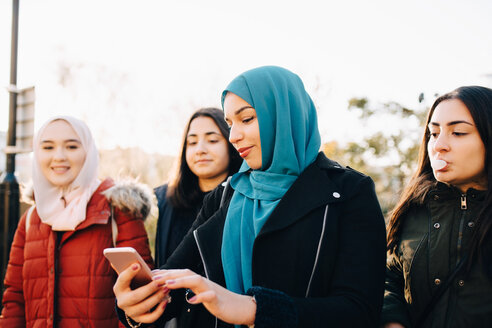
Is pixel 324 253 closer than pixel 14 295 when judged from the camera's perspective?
Yes

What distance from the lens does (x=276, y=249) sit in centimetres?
162

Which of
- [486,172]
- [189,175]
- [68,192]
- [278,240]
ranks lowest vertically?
[68,192]

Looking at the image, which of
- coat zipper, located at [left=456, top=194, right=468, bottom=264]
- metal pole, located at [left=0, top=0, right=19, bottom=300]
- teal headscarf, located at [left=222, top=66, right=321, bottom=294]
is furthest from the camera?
metal pole, located at [left=0, top=0, right=19, bottom=300]

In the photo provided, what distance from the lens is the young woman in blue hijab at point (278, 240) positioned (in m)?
1.37

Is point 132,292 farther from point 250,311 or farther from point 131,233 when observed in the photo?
point 131,233

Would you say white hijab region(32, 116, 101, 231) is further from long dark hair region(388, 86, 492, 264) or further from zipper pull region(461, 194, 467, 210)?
zipper pull region(461, 194, 467, 210)

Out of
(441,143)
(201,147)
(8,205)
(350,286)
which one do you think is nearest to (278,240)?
(350,286)

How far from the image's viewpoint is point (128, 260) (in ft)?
4.84

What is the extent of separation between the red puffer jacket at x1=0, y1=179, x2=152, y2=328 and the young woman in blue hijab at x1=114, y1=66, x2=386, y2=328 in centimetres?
108

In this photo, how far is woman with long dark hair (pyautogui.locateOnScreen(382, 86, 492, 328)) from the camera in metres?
1.77

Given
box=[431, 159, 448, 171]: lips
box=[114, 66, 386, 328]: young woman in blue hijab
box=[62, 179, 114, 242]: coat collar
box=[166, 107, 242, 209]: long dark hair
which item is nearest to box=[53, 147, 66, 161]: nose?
box=[62, 179, 114, 242]: coat collar

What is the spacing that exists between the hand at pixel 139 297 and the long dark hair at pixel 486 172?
1.35m

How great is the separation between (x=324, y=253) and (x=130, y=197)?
180cm

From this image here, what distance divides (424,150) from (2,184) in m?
4.56
